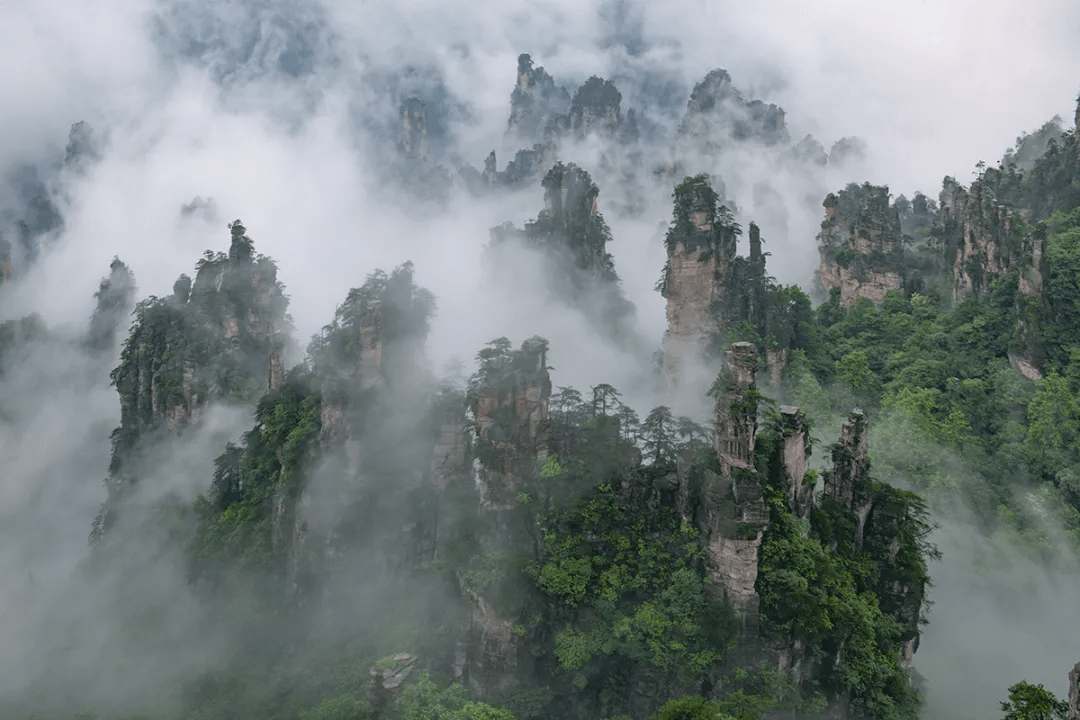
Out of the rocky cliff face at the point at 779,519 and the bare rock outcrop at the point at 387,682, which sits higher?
the rocky cliff face at the point at 779,519

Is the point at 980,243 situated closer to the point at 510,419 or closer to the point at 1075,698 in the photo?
the point at 510,419

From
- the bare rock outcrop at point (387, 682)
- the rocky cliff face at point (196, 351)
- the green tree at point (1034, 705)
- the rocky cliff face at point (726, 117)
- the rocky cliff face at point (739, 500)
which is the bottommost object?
the bare rock outcrop at point (387, 682)

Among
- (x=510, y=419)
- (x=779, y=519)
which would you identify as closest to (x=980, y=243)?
(x=779, y=519)

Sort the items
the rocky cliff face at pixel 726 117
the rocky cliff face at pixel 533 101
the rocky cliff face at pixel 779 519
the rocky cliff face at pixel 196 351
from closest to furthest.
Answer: the rocky cliff face at pixel 779 519
the rocky cliff face at pixel 196 351
the rocky cliff face at pixel 726 117
the rocky cliff face at pixel 533 101

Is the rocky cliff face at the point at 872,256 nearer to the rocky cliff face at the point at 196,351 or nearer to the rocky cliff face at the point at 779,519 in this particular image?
the rocky cliff face at the point at 779,519

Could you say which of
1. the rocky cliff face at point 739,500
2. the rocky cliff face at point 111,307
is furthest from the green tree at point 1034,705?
the rocky cliff face at point 111,307

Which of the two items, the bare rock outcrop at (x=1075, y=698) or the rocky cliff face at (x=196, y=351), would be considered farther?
the rocky cliff face at (x=196, y=351)

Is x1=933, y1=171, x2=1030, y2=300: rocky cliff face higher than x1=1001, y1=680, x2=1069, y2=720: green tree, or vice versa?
x1=933, y1=171, x2=1030, y2=300: rocky cliff face

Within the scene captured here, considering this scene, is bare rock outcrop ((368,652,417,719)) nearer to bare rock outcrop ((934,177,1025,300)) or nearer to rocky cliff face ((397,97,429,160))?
bare rock outcrop ((934,177,1025,300))

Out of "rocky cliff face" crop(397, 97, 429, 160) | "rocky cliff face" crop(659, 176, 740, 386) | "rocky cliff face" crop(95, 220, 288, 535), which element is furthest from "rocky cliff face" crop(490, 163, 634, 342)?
"rocky cliff face" crop(397, 97, 429, 160)
